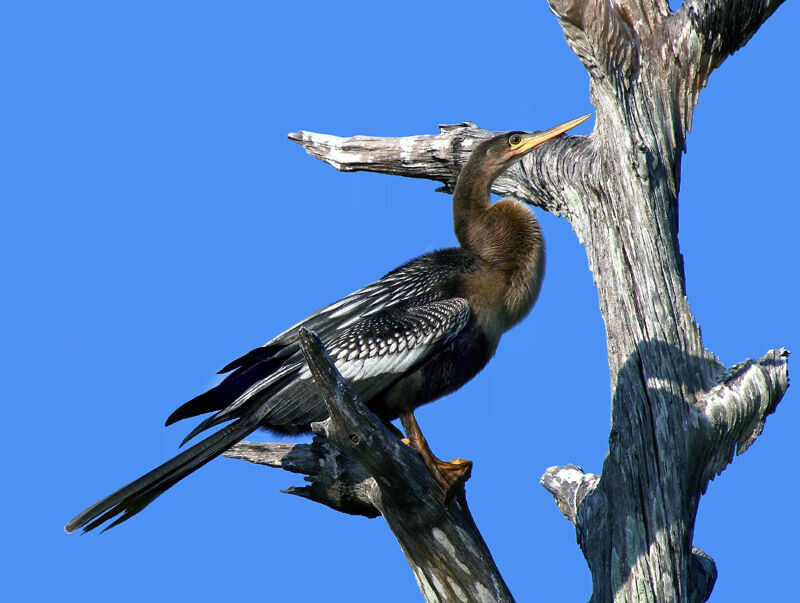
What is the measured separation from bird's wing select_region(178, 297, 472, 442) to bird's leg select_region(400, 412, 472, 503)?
12.0 inches

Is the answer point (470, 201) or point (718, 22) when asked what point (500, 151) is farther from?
point (718, 22)

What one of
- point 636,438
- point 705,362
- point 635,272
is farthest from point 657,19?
point 636,438

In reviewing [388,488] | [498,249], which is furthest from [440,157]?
[388,488]

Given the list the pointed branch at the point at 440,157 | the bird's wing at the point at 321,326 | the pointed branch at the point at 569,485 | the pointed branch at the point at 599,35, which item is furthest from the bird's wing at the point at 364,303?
the pointed branch at the point at 569,485

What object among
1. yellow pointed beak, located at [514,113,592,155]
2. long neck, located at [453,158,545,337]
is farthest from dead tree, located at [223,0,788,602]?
long neck, located at [453,158,545,337]

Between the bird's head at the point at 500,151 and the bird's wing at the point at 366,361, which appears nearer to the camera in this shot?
the bird's wing at the point at 366,361

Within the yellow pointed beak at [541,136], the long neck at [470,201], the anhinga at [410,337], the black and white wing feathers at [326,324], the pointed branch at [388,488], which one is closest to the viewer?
the pointed branch at [388,488]

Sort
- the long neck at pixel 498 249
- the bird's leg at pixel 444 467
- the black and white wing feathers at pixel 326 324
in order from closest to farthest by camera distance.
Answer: the bird's leg at pixel 444 467, the black and white wing feathers at pixel 326 324, the long neck at pixel 498 249

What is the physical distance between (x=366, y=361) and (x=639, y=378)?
4.83 ft

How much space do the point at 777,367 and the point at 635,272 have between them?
0.90m

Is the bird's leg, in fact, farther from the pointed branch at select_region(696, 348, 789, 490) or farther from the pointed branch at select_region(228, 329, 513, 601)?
the pointed branch at select_region(696, 348, 789, 490)

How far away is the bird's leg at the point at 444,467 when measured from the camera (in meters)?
4.75

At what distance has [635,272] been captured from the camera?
5234 mm

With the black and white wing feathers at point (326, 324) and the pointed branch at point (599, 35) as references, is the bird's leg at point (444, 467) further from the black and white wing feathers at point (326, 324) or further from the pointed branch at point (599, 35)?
the pointed branch at point (599, 35)
